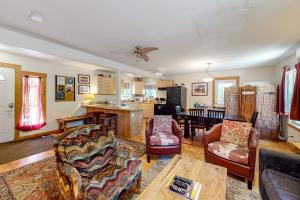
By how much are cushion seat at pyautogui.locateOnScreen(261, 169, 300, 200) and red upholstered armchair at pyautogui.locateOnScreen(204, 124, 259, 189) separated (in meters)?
0.33

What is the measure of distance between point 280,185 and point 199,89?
5.44 meters

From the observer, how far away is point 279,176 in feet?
4.96

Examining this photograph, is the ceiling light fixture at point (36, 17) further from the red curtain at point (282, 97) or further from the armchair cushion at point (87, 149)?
the red curtain at point (282, 97)

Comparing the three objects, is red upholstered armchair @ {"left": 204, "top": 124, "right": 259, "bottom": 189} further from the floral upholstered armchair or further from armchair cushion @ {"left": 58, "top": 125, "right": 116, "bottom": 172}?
armchair cushion @ {"left": 58, "top": 125, "right": 116, "bottom": 172}

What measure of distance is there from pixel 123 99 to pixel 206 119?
512 cm

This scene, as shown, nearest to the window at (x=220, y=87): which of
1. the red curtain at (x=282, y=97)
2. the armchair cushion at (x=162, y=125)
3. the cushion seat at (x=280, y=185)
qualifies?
the red curtain at (x=282, y=97)

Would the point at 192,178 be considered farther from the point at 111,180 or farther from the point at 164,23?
the point at 164,23

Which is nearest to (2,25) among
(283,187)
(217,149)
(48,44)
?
(48,44)

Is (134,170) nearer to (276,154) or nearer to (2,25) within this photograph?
(276,154)

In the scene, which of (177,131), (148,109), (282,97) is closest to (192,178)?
(177,131)

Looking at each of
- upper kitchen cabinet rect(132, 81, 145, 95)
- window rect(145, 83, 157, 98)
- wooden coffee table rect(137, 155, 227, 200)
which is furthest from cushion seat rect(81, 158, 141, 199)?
window rect(145, 83, 157, 98)

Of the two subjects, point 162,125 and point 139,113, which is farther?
point 139,113

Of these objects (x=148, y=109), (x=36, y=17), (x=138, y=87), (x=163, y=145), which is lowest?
(x=163, y=145)

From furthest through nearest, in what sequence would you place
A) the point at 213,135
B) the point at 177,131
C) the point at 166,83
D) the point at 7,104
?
the point at 166,83, the point at 7,104, the point at 177,131, the point at 213,135
